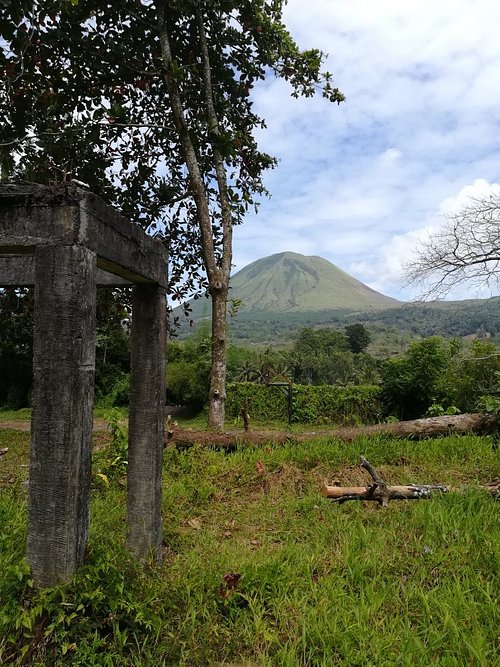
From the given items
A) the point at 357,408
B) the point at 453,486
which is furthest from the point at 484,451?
the point at 357,408

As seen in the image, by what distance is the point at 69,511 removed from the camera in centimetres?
259

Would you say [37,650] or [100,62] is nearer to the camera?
[37,650]

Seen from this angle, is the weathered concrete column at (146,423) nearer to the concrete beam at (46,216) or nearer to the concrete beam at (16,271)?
the concrete beam at (16,271)

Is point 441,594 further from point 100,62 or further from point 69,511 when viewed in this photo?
point 100,62

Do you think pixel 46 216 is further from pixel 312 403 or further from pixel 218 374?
pixel 312 403

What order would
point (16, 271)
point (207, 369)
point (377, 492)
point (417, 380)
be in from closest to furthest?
point (16, 271) → point (377, 492) → point (417, 380) → point (207, 369)

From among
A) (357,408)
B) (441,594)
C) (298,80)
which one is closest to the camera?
(441,594)

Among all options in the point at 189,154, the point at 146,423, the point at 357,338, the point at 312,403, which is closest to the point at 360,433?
the point at 146,423

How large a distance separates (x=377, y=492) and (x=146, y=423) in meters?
2.65

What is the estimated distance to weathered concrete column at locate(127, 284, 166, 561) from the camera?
372 cm

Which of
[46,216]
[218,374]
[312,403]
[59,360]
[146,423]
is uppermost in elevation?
[46,216]

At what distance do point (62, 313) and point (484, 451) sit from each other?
6501 mm

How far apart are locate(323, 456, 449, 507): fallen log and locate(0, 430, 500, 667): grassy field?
0.38 ft

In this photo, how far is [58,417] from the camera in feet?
8.52
